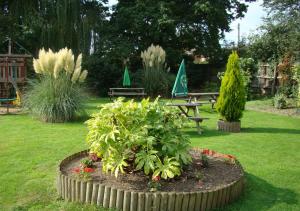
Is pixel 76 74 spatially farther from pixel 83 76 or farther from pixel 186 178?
pixel 186 178

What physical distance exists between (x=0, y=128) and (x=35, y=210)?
5.35 metres

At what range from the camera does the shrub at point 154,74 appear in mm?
18031

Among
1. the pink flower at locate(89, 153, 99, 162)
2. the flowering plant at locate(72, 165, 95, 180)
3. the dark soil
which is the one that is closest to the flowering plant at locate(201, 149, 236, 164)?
the dark soil

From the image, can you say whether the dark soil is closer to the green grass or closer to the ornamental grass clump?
the green grass

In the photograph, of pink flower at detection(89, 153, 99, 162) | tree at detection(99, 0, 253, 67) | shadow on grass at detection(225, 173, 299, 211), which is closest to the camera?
shadow on grass at detection(225, 173, 299, 211)

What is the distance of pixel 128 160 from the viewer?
15.5ft

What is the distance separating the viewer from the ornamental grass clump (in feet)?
31.6

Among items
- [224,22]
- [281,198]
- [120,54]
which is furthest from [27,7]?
[281,198]

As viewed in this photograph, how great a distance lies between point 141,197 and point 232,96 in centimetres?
554

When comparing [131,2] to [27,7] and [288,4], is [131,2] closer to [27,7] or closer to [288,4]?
[27,7]

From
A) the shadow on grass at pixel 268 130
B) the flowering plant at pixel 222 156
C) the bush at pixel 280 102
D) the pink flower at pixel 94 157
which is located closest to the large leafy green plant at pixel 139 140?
the pink flower at pixel 94 157

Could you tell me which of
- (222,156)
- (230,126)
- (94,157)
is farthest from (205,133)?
(94,157)

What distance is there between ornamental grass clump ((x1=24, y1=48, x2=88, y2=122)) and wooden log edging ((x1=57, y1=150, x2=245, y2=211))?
18.1 feet

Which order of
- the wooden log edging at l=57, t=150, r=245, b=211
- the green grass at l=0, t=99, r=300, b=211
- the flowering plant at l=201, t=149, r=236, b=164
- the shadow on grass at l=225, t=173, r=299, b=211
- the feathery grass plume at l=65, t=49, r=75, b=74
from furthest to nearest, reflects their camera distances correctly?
the feathery grass plume at l=65, t=49, r=75, b=74
the flowering plant at l=201, t=149, r=236, b=164
the green grass at l=0, t=99, r=300, b=211
the shadow on grass at l=225, t=173, r=299, b=211
the wooden log edging at l=57, t=150, r=245, b=211
